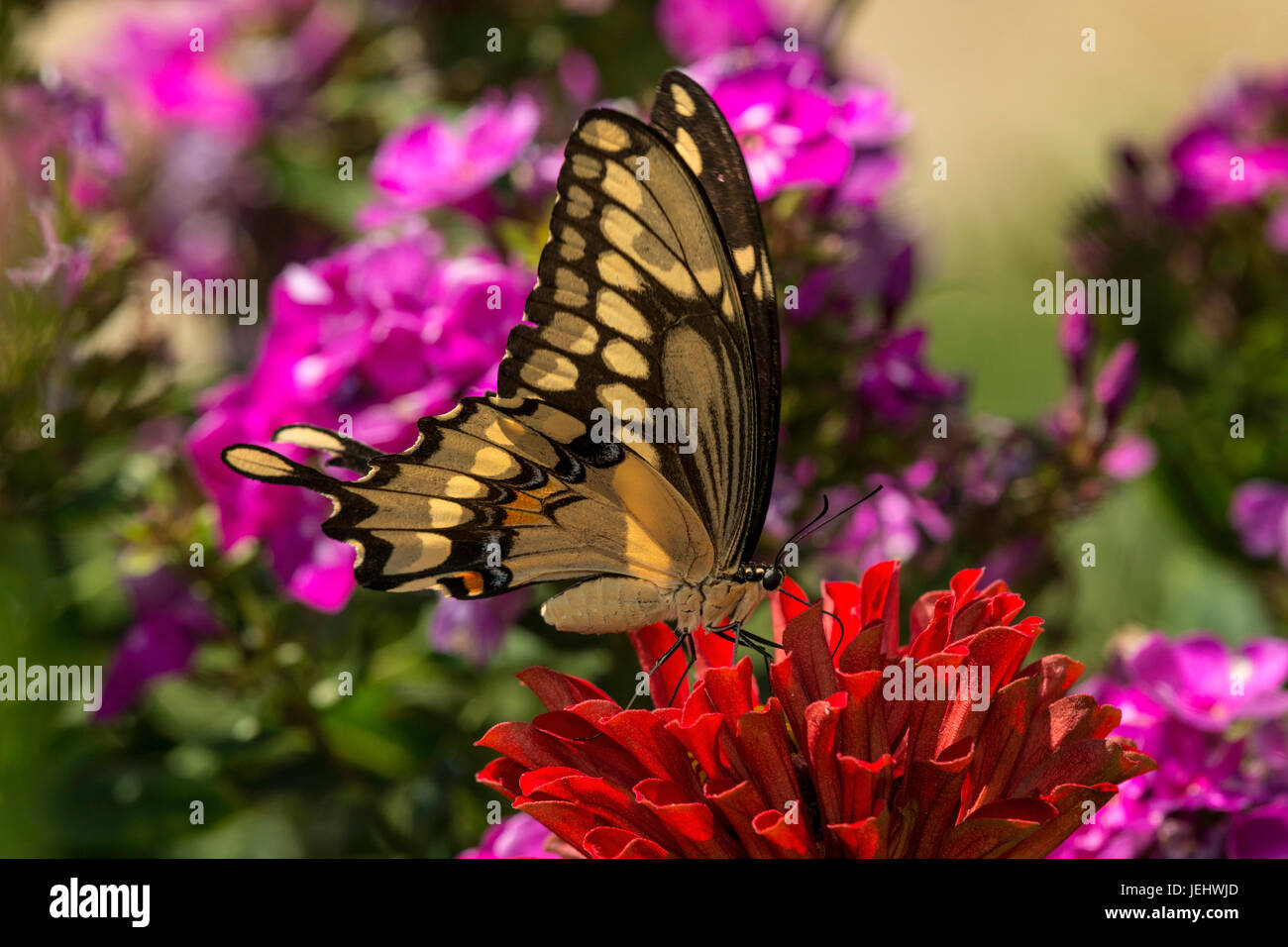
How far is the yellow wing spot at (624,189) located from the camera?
2.40 ft

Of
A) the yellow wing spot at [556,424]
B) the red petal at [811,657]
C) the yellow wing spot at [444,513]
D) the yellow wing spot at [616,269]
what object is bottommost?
the red petal at [811,657]

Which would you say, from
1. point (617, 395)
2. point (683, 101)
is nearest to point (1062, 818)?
point (617, 395)

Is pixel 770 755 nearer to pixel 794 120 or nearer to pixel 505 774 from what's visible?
pixel 505 774

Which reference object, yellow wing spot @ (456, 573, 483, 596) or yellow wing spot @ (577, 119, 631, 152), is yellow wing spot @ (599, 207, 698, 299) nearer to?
yellow wing spot @ (577, 119, 631, 152)

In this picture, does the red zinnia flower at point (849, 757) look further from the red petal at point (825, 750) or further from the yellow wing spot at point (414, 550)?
the yellow wing spot at point (414, 550)

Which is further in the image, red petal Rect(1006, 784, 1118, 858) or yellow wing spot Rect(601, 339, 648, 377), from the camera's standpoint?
yellow wing spot Rect(601, 339, 648, 377)

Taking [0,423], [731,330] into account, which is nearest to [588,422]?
[731,330]

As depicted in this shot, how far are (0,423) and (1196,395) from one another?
1.07 metres

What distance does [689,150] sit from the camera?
2.50ft

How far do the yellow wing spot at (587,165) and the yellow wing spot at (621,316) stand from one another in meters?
0.07

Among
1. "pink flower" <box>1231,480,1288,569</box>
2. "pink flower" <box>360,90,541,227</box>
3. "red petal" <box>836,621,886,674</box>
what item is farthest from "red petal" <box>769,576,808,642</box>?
"pink flower" <box>1231,480,1288,569</box>

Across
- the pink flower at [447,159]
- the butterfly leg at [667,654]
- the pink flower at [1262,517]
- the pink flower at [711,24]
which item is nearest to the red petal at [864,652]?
the butterfly leg at [667,654]

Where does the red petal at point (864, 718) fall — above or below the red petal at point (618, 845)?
above

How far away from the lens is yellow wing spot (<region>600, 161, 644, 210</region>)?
73 centimetres
